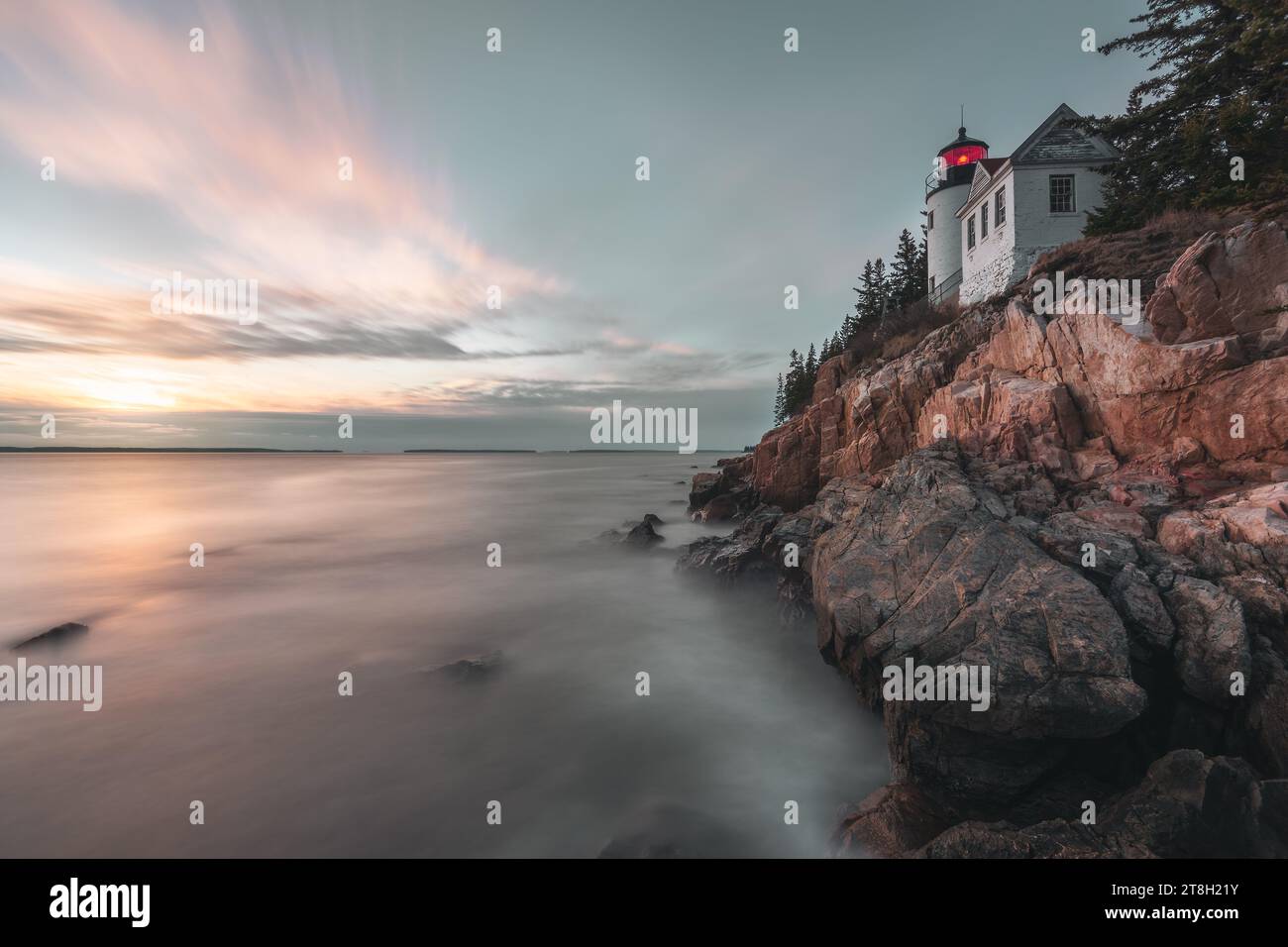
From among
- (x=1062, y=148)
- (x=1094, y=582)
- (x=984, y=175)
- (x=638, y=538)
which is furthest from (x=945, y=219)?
(x=1094, y=582)

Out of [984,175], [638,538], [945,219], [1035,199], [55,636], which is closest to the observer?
[55,636]

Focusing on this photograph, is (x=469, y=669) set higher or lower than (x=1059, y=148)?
lower

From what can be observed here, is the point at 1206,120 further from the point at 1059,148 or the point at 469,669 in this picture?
the point at 469,669

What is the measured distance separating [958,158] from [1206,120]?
1094 inches

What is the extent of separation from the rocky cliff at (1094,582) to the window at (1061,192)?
8.68 m

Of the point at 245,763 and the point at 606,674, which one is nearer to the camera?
the point at 245,763

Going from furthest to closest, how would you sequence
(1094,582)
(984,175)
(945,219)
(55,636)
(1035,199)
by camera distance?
(945,219) → (984,175) → (1035,199) → (55,636) → (1094,582)

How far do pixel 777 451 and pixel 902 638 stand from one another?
1611 cm

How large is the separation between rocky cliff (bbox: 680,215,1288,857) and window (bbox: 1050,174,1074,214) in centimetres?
868

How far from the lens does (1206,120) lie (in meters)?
14.4
